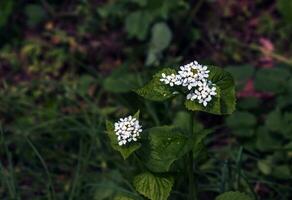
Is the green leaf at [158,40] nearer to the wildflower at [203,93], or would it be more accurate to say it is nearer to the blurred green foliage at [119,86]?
the blurred green foliage at [119,86]

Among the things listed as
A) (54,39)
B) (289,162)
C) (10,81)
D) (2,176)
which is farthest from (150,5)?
(2,176)

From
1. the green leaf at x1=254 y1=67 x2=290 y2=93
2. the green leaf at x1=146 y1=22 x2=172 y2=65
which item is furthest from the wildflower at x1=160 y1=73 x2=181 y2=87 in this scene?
the green leaf at x1=146 y1=22 x2=172 y2=65

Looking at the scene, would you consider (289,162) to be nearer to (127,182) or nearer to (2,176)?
(127,182)

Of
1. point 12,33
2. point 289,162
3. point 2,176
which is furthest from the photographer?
point 12,33

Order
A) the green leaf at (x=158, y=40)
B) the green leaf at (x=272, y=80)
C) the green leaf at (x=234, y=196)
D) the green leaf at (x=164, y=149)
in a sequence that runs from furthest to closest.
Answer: the green leaf at (x=158, y=40) < the green leaf at (x=272, y=80) < the green leaf at (x=234, y=196) < the green leaf at (x=164, y=149)

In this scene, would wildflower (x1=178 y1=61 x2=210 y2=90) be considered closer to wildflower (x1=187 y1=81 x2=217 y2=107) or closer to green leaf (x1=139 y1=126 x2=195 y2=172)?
wildflower (x1=187 y1=81 x2=217 y2=107)

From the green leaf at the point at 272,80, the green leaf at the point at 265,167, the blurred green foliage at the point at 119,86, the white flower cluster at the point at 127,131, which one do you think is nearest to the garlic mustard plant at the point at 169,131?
the white flower cluster at the point at 127,131

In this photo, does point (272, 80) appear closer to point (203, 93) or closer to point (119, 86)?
point (119, 86)

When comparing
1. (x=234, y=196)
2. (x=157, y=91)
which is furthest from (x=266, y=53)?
(x=157, y=91)
